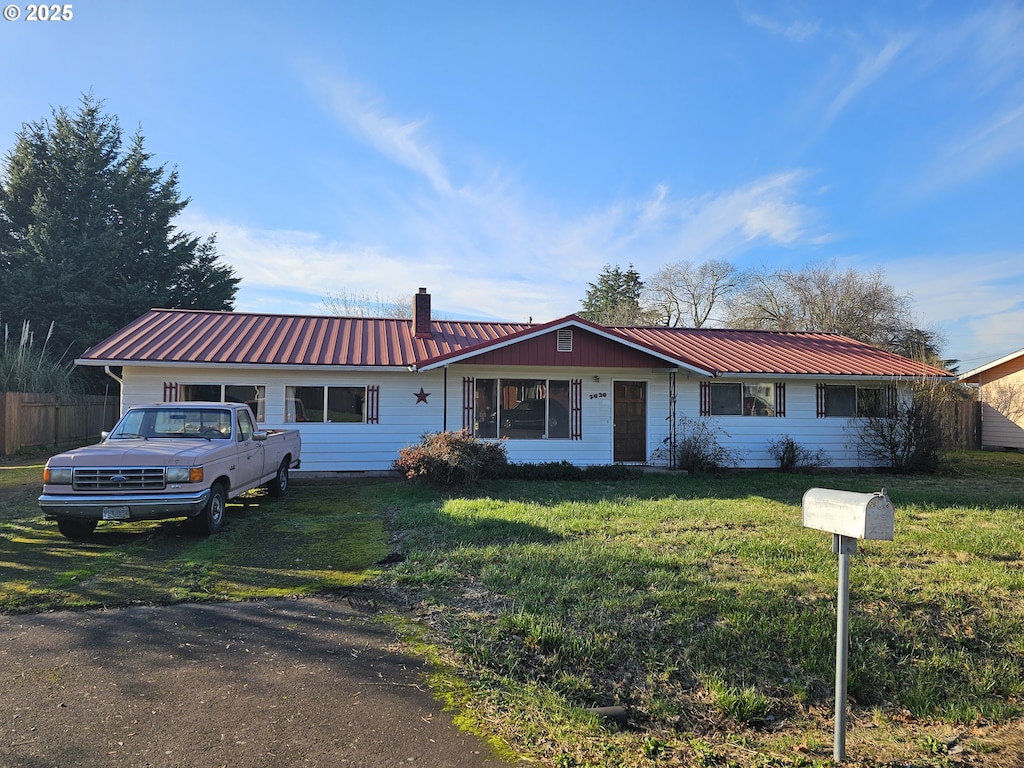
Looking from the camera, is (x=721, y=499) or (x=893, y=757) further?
(x=721, y=499)

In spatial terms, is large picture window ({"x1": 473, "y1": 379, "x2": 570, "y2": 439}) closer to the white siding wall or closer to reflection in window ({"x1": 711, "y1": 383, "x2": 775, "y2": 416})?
the white siding wall

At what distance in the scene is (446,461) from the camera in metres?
12.1

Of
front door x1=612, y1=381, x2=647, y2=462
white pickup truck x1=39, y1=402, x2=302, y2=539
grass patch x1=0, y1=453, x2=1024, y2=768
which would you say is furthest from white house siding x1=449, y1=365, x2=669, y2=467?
white pickup truck x1=39, y1=402, x2=302, y2=539

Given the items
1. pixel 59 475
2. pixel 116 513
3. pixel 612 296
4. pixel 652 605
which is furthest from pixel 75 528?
pixel 612 296

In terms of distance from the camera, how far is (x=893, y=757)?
3.51 meters

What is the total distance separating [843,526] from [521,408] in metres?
13.0

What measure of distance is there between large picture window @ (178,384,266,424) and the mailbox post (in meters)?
13.8

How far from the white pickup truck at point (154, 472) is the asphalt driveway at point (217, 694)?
2454mm

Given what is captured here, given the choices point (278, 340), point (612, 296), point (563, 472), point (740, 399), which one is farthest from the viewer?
point (612, 296)

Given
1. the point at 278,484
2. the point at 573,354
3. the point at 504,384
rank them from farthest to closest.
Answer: the point at 504,384, the point at 573,354, the point at 278,484

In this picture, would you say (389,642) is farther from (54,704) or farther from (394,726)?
(54,704)

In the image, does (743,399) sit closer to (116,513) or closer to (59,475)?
(116,513)

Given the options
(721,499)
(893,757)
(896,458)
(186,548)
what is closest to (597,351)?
(721,499)

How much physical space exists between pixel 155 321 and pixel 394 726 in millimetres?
16476
